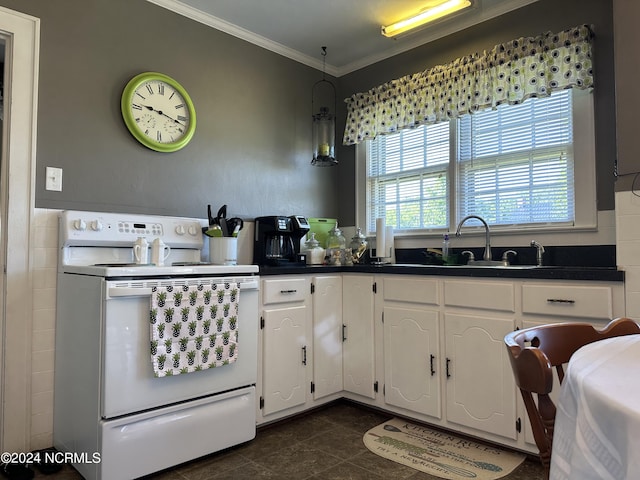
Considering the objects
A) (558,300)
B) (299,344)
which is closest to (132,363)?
(299,344)

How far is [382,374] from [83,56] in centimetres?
246

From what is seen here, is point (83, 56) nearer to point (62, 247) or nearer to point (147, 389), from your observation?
point (62, 247)

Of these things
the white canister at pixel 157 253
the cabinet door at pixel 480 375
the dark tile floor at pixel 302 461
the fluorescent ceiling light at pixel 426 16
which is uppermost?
the fluorescent ceiling light at pixel 426 16

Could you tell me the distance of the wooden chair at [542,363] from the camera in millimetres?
780

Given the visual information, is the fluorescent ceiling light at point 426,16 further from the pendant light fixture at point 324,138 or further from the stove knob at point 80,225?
the stove knob at point 80,225

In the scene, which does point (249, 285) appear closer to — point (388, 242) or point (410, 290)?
point (410, 290)

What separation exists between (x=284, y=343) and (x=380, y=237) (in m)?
1.14

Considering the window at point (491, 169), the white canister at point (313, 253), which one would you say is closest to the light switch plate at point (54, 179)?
the white canister at point (313, 253)

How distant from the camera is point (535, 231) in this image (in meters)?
2.78

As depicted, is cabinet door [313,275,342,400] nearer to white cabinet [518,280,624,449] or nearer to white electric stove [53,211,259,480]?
white electric stove [53,211,259,480]

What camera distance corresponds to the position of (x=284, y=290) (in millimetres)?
2652

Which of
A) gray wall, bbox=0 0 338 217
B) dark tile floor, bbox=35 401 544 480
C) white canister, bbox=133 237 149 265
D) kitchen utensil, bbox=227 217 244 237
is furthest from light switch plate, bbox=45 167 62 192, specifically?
dark tile floor, bbox=35 401 544 480

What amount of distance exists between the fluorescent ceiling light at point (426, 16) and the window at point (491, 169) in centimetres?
71

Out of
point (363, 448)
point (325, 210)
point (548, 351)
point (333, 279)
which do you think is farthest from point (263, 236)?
point (548, 351)
